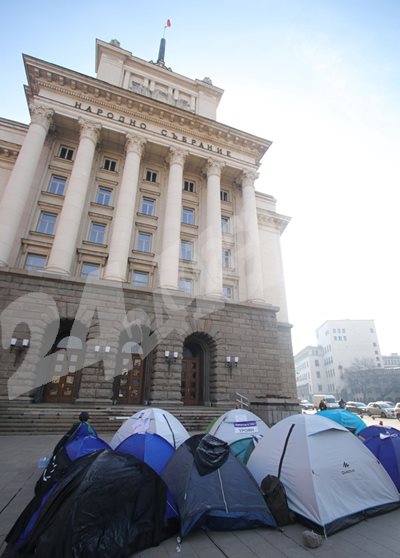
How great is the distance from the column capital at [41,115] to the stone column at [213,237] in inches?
492

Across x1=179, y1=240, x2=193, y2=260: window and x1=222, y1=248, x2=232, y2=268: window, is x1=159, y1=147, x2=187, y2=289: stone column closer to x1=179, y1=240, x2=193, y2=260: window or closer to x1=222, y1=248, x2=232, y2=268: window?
x1=179, y1=240, x2=193, y2=260: window

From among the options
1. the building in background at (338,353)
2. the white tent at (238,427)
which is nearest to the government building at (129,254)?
the white tent at (238,427)

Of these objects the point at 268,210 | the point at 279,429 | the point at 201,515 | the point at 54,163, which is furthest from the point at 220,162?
the point at 201,515

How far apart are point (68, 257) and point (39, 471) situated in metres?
12.6

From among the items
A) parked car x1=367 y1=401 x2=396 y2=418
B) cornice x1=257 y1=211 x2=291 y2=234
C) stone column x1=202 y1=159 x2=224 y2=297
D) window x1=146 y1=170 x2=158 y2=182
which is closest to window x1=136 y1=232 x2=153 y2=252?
stone column x1=202 y1=159 x2=224 y2=297

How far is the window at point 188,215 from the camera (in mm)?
23547

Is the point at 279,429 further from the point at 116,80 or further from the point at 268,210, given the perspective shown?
the point at 116,80

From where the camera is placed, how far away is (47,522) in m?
3.40

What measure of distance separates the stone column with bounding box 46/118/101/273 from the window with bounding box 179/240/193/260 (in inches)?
306

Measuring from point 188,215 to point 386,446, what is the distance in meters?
20.8

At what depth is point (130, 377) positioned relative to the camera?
1702 centimetres

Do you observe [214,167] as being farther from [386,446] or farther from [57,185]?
[386,446]

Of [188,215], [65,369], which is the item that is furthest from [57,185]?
[65,369]

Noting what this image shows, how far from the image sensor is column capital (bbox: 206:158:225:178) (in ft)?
78.6
